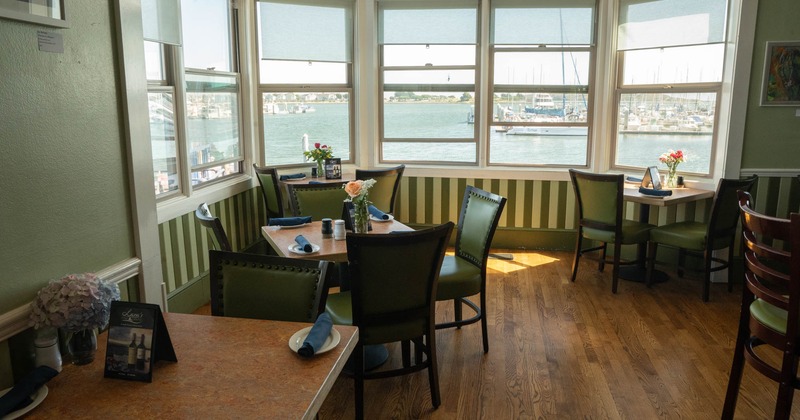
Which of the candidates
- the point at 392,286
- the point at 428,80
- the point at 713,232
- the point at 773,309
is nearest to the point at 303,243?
the point at 392,286

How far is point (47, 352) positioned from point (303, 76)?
4213 millimetres

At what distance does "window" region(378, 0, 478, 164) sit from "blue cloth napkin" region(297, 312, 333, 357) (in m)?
4.16

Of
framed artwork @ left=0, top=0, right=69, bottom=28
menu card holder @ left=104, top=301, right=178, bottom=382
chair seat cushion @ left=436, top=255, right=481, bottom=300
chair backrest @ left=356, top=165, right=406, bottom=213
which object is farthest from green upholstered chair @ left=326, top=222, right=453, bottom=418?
chair backrest @ left=356, top=165, right=406, bottom=213

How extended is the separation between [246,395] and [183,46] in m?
3.25

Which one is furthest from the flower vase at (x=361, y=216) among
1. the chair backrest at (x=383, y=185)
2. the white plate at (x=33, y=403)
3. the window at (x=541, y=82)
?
the window at (x=541, y=82)

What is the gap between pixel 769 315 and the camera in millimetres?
2385

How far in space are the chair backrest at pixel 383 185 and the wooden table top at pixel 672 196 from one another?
185 cm

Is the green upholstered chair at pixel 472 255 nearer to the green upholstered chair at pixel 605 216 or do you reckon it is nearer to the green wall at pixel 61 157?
the green upholstered chair at pixel 605 216

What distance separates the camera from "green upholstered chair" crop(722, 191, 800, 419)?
7.00 feet

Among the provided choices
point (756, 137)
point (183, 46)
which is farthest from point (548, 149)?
point (183, 46)

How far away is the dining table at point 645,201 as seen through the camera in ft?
14.9

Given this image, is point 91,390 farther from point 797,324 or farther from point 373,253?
point 797,324

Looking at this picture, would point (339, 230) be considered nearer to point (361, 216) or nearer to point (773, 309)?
point (361, 216)

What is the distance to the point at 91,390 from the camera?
1.61 metres
